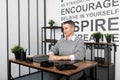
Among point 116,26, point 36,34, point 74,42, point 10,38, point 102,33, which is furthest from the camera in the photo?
point 36,34

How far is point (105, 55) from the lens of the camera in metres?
2.90

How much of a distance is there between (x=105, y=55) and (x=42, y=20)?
2244 millimetres

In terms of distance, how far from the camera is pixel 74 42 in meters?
2.29

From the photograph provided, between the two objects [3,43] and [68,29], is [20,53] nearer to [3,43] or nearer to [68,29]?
[68,29]

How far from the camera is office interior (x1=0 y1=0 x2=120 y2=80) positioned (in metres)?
3.19

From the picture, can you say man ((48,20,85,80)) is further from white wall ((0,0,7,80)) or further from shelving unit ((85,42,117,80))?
white wall ((0,0,7,80))

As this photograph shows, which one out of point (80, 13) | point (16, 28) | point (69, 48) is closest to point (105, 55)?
point (69, 48)

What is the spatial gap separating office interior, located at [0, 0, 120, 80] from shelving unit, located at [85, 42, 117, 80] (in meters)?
0.10

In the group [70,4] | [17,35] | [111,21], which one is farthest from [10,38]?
[111,21]

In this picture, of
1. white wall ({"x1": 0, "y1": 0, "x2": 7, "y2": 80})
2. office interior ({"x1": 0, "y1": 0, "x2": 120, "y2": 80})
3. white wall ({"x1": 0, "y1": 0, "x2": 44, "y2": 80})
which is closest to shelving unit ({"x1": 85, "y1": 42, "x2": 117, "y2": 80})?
office interior ({"x1": 0, "y1": 0, "x2": 120, "y2": 80})

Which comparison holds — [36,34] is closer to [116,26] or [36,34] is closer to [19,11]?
[19,11]

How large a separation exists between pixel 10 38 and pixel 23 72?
0.96m

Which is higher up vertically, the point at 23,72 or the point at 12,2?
the point at 12,2

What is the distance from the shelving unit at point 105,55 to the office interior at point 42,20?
0.34 ft
